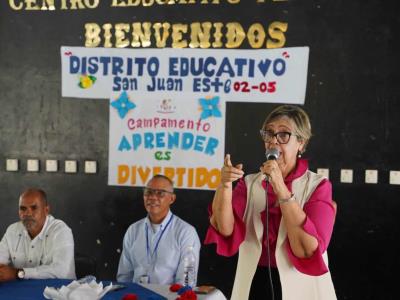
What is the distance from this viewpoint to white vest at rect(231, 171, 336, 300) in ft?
6.31

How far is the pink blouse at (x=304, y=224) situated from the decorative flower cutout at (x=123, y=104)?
255 cm

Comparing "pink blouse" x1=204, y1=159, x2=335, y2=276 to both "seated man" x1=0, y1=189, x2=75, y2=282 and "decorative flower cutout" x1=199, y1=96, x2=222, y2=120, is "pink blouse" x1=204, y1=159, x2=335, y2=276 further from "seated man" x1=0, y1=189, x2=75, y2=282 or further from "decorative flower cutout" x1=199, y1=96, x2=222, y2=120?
"decorative flower cutout" x1=199, y1=96, x2=222, y2=120

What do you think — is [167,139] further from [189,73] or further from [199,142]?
[189,73]

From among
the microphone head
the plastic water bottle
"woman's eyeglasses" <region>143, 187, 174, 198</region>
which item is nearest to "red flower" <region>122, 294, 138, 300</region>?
the plastic water bottle

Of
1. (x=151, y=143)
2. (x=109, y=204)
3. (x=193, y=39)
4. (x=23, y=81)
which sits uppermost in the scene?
(x=193, y=39)

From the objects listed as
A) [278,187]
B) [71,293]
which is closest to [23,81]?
[71,293]

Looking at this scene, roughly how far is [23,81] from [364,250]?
3126 millimetres

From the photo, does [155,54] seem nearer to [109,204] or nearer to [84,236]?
[109,204]

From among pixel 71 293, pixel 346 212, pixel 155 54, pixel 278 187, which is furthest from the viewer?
pixel 155 54

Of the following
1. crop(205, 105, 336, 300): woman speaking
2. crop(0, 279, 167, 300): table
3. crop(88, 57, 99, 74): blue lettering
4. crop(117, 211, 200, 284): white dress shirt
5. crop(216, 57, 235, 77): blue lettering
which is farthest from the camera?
crop(88, 57, 99, 74): blue lettering

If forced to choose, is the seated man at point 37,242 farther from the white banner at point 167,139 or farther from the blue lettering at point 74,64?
the blue lettering at point 74,64

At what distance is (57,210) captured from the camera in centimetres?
477

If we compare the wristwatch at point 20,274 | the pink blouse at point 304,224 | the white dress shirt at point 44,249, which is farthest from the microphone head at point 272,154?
the white dress shirt at point 44,249

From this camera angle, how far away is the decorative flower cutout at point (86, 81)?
4.61 metres
